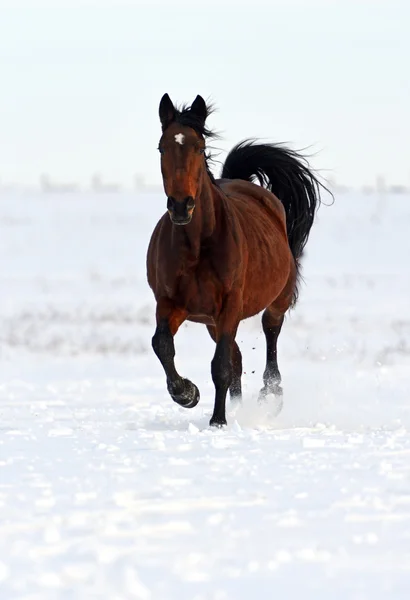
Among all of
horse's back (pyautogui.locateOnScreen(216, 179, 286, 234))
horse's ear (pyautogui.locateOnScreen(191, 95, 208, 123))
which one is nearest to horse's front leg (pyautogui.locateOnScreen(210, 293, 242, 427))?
horse's ear (pyautogui.locateOnScreen(191, 95, 208, 123))

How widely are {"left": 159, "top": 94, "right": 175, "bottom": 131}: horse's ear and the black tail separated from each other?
120 inches

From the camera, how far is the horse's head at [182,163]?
7.11 meters

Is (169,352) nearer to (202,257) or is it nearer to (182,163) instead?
(202,257)

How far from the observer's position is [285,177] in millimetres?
10766

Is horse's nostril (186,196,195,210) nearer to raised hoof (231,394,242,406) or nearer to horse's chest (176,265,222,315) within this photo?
horse's chest (176,265,222,315)

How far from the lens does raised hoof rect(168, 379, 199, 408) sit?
7.74 meters

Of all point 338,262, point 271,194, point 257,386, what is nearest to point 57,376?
point 257,386

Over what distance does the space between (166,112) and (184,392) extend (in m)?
1.95

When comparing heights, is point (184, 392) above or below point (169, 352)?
below

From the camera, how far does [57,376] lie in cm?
1227

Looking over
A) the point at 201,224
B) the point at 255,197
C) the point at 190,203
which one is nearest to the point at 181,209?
the point at 190,203

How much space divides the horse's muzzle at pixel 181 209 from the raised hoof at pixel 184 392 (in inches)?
49.3

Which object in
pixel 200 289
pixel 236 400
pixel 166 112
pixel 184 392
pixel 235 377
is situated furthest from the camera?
pixel 235 377

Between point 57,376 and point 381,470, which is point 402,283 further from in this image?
point 381,470
